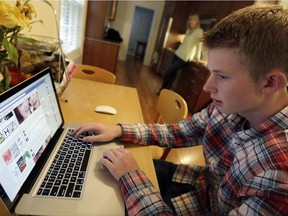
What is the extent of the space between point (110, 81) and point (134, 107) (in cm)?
63

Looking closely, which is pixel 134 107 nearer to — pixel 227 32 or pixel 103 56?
pixel 227 32

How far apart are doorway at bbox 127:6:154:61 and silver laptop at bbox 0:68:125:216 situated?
7526 mm

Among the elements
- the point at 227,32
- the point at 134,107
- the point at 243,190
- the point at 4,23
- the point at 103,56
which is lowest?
the point at 103,56

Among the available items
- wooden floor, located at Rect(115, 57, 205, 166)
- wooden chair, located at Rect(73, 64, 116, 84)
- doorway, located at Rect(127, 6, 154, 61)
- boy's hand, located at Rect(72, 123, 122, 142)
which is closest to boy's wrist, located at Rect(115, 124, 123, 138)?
boy's hand, located at Rect(72, 123, 122, 142)

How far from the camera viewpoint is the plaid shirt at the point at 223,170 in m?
0.48

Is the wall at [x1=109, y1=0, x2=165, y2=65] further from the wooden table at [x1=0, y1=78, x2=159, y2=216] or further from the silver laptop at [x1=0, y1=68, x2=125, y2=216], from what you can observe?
the silver laptop at [x1=0, y1=68, x2=125, y2=216]

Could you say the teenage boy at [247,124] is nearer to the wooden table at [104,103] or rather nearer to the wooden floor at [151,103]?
the wooden table at [104,103]

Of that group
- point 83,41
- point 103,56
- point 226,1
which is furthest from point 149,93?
point 226,1

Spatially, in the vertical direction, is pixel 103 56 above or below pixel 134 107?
below

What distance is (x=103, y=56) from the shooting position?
134 inches

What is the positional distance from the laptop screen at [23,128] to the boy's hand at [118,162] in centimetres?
21

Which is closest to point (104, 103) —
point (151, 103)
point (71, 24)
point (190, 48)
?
point (71, 24)

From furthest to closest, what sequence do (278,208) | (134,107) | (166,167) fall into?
(134,107), (166,167), (278,208)

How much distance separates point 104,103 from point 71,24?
6.32 feet
